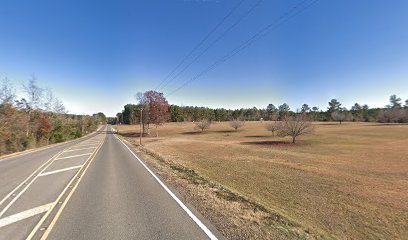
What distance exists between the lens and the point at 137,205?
8547mm

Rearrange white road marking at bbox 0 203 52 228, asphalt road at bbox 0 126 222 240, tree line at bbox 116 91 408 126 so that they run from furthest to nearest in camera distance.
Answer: tree line at bbox 116 91 408 126 → white road marking at bbox 0 203 52 228 → asphalt road at bbox 0 126 222 240

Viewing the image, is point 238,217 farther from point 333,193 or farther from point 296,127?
point 296,127

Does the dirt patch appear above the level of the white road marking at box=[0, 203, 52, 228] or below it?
below

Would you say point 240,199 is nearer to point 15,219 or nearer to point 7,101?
point 15,219

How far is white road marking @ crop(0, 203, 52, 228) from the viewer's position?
7.10 meters

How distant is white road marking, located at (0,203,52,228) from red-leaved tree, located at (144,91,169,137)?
2412 inches

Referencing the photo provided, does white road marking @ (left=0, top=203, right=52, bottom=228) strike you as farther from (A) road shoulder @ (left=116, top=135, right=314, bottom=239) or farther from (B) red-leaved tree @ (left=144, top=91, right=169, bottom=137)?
(B) red-leaved tree @ (left=144, top=91, right=169, bottom=137)

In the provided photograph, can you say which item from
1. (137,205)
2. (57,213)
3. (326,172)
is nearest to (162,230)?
(137,205)

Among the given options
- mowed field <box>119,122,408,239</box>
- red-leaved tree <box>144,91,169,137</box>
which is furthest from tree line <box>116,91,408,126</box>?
mowed field <box>119,122,408,239</box>

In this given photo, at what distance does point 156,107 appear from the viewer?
69.8m

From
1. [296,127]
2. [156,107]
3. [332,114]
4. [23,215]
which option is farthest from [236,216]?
[332,114]

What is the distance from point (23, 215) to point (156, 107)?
63081mm

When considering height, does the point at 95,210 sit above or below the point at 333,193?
above

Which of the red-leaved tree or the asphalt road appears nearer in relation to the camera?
the asphalt road
